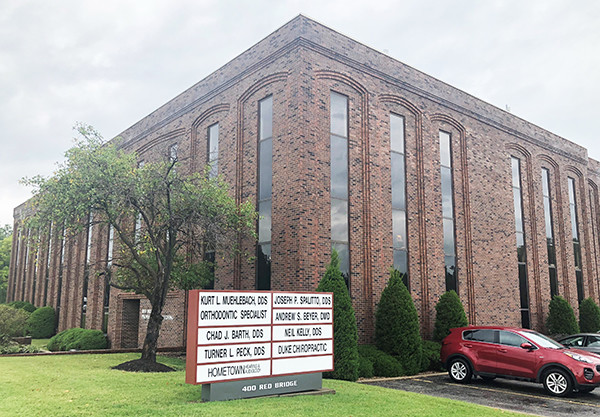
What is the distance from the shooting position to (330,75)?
18609 millimetres

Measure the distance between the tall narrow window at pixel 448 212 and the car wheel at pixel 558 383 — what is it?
8461 mm

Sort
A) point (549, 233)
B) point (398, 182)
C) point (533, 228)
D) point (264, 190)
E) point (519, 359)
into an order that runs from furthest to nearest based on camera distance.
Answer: point (549, 233) → point (533, 228) → point (398, 182) → point (264, 190) → point (519, 359)

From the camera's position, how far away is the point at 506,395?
42.2ft

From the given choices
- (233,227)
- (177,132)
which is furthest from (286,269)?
(177,132)

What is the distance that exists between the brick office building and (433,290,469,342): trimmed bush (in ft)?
1.93

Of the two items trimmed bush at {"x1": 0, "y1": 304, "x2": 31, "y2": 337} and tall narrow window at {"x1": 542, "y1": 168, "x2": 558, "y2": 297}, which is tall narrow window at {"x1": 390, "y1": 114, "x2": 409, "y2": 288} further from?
trimmed bush at {"x1": 0, "y1": 304, "x2": 31, "y2": 337}

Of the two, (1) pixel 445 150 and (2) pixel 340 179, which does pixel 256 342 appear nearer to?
(2) pixel 340 179

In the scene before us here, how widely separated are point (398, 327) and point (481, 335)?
298 centimetres

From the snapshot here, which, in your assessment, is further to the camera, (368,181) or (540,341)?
(368,181)

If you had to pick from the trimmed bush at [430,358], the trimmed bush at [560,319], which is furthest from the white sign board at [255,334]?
the trimmed bush at [560,319]

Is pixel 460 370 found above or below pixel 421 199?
below

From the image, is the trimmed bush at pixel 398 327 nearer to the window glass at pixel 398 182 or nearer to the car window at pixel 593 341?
the window glass at pixel 398 182

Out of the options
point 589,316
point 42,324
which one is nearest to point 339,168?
point 589,316

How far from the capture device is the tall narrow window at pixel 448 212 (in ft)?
71.1
